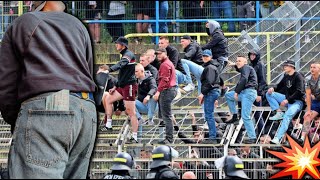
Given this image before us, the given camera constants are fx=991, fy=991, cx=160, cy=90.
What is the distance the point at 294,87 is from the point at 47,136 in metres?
10.8

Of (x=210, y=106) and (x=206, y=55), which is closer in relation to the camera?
(x=210, y=106)

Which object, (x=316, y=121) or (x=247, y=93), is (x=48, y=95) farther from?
(x=316, y=121)

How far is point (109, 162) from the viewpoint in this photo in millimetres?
16125

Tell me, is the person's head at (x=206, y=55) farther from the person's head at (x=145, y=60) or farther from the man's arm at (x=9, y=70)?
the man's arm at (x=9, y=70)

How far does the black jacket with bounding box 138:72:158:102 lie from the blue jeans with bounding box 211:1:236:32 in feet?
20.0

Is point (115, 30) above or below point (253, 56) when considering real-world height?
above

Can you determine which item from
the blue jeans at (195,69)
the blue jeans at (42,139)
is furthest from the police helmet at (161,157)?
the blue jeans at (195,69)

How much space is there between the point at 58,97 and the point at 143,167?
33.9ft

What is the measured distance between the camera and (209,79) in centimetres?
1590

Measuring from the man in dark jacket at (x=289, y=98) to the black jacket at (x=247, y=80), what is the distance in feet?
1.10

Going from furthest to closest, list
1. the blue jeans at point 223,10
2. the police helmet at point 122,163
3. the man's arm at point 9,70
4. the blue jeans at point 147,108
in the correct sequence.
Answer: the blue jeans at point 223,10, the blue jeans at point 147,108, the police helmet at point 122,163, the man's arm at point 9,70

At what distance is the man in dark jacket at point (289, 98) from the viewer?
15.8m

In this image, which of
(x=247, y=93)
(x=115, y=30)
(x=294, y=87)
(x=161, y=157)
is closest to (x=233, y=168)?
(x=161, y=157)

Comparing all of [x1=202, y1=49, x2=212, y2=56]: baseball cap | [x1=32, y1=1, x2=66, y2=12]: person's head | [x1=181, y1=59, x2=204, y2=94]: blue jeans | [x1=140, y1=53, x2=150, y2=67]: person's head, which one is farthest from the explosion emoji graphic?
[x1=32, y1=1, x2=66, y2=12]: person's head
